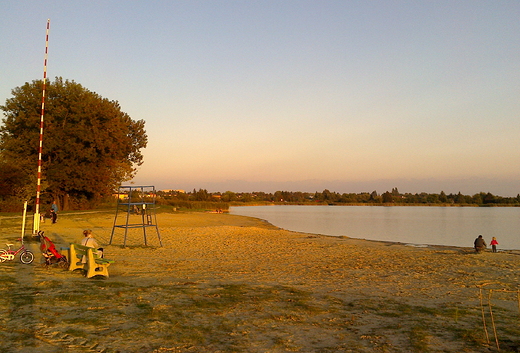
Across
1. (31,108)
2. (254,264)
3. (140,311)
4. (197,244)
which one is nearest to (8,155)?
(31,108)

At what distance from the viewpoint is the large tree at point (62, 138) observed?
37781 mm

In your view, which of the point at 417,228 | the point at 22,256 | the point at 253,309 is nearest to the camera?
the point at 253,309

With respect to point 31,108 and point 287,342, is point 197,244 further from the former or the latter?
point 31,108

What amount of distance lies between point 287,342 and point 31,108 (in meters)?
39.8

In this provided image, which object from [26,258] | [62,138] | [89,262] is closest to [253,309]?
[89,262]

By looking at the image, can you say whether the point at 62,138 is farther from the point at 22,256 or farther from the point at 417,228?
the point at 417,228

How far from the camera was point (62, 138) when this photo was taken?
39.0m

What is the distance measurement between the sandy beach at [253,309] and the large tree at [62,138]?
2933cm

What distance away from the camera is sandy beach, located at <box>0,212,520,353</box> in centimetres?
548

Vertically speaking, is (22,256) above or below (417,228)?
above

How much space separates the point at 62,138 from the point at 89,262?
3324 cm

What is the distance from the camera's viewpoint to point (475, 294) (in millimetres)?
9180

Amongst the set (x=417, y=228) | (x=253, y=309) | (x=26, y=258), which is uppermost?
(x=26, y=258)

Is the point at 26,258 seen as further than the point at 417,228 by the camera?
No
